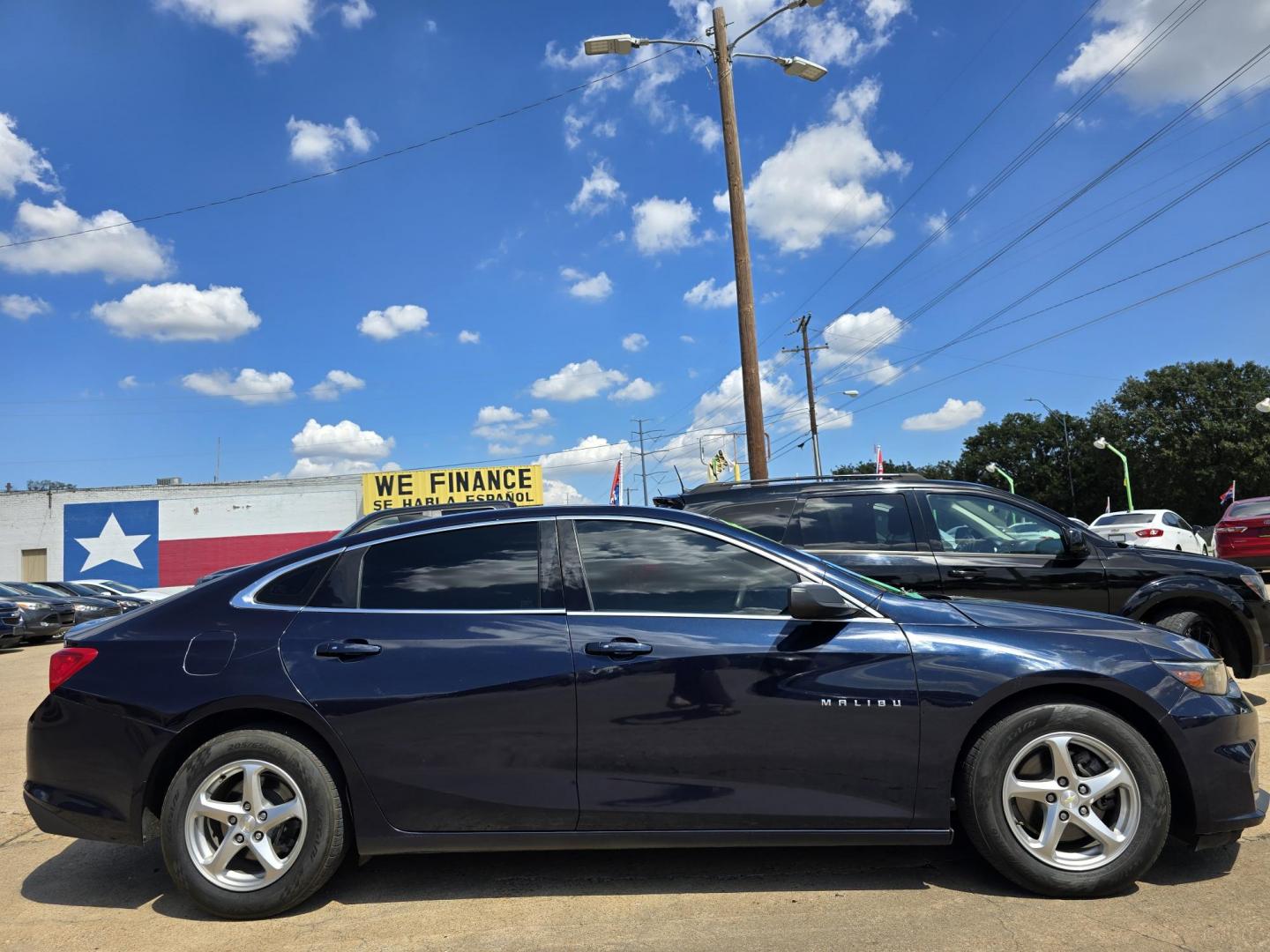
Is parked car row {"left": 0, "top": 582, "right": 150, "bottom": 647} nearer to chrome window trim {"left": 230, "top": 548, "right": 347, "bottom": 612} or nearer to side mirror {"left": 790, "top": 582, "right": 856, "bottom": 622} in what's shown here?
chrome window trim {"left": 230, "top": 548, "right": 347, "bottom": 612}

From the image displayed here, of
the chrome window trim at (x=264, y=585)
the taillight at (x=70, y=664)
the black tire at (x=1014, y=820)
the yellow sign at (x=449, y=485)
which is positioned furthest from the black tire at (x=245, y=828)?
the yellow sign at (x=449, y=485)

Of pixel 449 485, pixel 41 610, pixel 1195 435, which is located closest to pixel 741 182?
pixel 41 610

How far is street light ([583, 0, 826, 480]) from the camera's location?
11.6m

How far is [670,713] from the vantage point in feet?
10.5

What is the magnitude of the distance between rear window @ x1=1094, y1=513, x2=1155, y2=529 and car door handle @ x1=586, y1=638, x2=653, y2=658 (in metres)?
15.8

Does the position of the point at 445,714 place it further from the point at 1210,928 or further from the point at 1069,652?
the point at 1210,928

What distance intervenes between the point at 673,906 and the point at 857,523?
3482 millimetres

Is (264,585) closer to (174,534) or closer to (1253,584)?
(1253,584)

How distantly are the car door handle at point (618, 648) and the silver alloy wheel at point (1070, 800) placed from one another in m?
1.50

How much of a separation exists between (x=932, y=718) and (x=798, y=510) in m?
3.04

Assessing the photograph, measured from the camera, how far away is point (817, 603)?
318 cm

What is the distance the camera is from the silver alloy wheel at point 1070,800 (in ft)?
10.4

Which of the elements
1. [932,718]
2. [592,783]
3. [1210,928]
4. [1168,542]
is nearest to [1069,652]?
[932,718]

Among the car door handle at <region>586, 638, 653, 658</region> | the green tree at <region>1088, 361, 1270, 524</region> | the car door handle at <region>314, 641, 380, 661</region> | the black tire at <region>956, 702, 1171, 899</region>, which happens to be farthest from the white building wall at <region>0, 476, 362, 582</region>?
the green tree at <region>1088, 361, 1270, 524</region>
